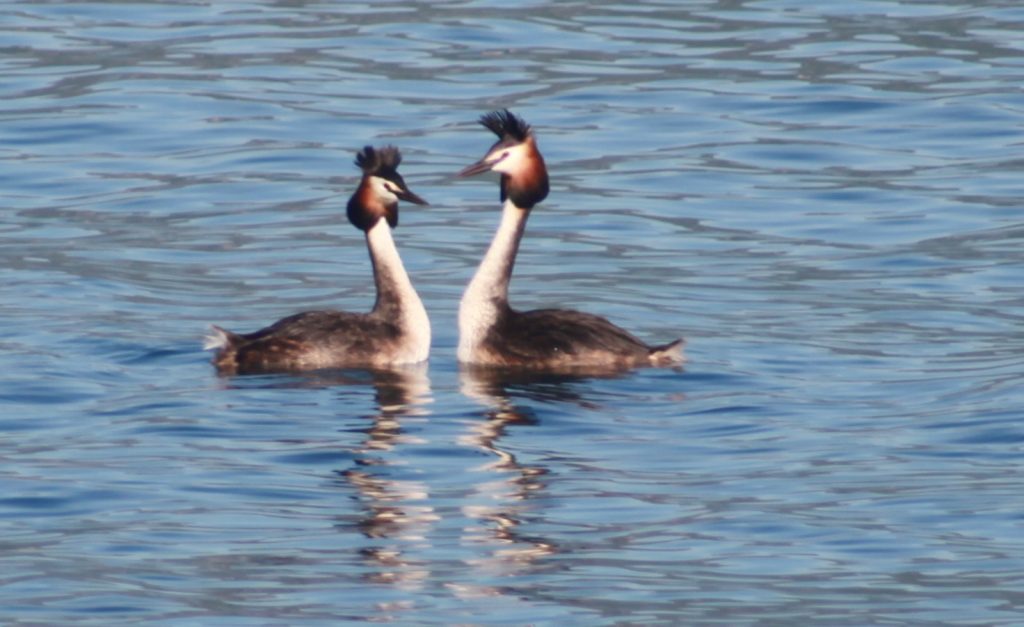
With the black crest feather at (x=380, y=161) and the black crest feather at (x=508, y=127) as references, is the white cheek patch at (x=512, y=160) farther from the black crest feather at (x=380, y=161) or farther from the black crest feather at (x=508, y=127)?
the black crest feather at (x=380, y=161)

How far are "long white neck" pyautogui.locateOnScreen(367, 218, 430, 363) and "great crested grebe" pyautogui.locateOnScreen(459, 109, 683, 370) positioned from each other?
26 cm

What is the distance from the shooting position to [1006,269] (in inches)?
711

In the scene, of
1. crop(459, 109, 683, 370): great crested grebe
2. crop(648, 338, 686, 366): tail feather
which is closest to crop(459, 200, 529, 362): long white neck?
crop(459, 109, 683, 370): great crested grebe

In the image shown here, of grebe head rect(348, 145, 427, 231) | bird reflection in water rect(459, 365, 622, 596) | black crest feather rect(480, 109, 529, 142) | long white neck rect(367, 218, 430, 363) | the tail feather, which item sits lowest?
bird reflection in water rect(459, 365, 622, 596)

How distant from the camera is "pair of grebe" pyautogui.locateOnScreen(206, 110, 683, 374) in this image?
568 inches

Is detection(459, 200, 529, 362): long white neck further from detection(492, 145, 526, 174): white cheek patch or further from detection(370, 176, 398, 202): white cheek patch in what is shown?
detection(370, 176, 398, 202): white cheek patch

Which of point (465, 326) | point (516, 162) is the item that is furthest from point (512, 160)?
point (465, 326)

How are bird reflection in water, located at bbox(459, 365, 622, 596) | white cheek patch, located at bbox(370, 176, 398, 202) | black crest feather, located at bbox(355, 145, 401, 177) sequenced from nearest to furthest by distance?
bird reflection in water, located at bbox(459, 365, 622, 596)
black crest feather, located at bbox(355, 145, 401, 177)
white cheek patch, located at bbox(370, 176, 398, 202)

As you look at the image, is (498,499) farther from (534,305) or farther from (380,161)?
(534,305)

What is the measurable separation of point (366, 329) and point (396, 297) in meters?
0.36

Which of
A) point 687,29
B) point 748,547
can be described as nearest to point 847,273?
point 748,547

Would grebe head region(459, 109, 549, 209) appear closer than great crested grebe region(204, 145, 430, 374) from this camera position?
No

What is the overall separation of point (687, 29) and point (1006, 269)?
11331 mm

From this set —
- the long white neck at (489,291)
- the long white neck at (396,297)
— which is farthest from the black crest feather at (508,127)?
the long white neck at (396,297)
